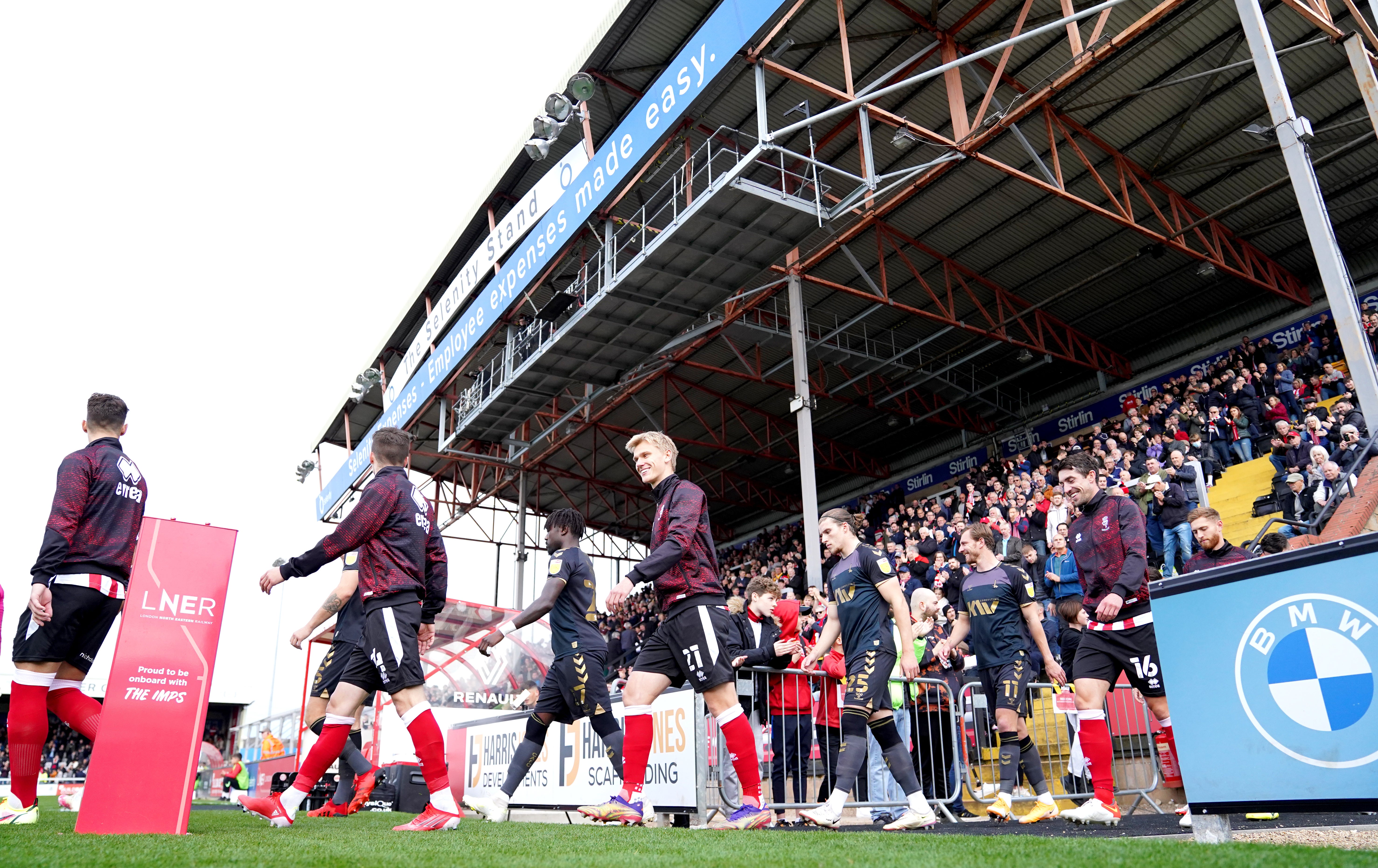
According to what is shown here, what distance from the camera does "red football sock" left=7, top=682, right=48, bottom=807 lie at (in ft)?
→ 13.8

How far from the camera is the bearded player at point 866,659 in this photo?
15.9 feet

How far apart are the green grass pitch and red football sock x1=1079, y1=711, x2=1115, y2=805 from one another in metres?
1.59

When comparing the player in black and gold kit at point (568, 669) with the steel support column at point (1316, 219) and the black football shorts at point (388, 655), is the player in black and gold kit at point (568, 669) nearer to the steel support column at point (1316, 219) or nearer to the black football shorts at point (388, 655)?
the black football shorts at point (388, 655)

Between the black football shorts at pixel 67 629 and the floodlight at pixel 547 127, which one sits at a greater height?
the floodlight at pixel 547 127

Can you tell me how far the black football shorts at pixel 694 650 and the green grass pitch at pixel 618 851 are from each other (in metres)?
0.77

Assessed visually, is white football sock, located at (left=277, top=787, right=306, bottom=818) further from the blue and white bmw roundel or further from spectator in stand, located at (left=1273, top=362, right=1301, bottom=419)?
spectator in stand, located at (left=1273, top=362, right=1301, bottom=419)

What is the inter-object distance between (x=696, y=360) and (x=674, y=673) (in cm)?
1729

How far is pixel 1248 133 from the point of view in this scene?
14859mm

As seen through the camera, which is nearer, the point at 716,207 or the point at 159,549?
the point at 159,549

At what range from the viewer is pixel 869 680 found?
496 centimetres

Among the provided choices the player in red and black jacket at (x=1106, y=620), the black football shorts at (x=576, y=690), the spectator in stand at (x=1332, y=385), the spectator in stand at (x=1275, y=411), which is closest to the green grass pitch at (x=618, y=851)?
the black football shorts at (x=576, y=690)

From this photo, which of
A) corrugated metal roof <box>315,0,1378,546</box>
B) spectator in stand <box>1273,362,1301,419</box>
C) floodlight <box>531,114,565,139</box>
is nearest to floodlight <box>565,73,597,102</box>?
floodlight <box>531,114,565,139</box>

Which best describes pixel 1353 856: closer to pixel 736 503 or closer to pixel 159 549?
pixel 159 549

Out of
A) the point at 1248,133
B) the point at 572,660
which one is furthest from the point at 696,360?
the point at 572,660
